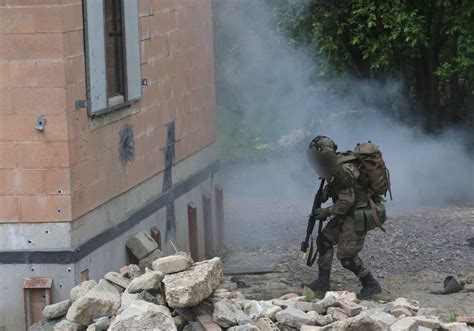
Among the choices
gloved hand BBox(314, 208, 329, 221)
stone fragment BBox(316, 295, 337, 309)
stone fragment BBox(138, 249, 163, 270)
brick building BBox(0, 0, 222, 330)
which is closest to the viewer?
brick building BBox(0, 0, 222, 330)

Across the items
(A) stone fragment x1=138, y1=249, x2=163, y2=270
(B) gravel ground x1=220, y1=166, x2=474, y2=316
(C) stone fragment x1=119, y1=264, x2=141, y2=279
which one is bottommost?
(B) gravel ground x1=220, y1=166, x2=474, y2=316

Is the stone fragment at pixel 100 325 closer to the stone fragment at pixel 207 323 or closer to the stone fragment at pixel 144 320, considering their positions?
the stone fragment at pixel 144 320

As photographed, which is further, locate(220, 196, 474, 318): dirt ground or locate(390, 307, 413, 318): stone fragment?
locate(220, 196, 474, 318): dirt ground

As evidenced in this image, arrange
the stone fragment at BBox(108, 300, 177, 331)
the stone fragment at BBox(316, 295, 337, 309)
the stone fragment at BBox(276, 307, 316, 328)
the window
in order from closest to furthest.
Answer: the stone fragment at BBox(108, 300, 177, 331) < the stone fragment at BBox(276, 307, 316, 328) < the stone fragment at BBox(316, 295, 337, 309) < the window

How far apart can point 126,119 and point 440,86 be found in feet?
31.6

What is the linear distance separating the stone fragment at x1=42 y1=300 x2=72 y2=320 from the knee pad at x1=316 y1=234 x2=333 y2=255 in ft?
11.7

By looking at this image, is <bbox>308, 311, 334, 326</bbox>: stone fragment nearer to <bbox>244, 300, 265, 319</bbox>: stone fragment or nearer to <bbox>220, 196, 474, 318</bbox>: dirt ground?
<bbox>244, 300, 265, 319</bbox>: stone fragment

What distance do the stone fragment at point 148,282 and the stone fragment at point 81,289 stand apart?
31cm

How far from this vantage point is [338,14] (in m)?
17.6

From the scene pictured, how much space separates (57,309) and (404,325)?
94.1 inches

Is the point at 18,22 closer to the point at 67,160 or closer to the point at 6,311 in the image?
the point at 67,160

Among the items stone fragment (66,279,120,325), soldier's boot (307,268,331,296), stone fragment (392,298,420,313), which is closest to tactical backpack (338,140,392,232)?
soldier's boot (307,268,331,296)

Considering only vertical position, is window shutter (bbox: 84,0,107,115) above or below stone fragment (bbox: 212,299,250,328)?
above

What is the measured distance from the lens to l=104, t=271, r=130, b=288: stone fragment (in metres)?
8.26
